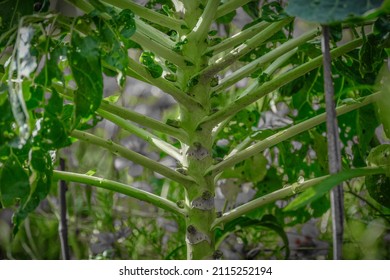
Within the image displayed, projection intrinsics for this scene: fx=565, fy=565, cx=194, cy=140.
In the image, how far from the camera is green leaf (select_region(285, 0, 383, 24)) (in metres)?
0.47

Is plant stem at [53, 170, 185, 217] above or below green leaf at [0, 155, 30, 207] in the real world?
above

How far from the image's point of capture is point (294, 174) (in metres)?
1.12

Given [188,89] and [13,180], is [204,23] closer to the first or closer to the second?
[188,89]

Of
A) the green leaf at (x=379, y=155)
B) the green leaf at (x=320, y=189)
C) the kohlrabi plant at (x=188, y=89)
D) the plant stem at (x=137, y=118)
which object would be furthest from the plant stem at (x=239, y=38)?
the green leaf at (x=320, y=189)

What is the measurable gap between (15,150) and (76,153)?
1053 mm

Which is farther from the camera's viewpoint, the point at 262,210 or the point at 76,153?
the point at 76,153

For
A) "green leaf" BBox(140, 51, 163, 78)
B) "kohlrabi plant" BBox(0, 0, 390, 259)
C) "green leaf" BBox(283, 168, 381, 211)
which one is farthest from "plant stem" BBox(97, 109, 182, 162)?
"green leaf" BBox(283, 168, 381, 211)

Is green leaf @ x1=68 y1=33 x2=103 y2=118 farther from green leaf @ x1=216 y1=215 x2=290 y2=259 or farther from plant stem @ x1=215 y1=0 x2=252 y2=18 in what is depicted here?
green leaf @ x1=216 y1=215 x2=290 y2=259

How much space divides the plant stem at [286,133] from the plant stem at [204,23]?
0.53 feet

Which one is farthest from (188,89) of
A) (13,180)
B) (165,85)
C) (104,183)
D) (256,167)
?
(256,167)
